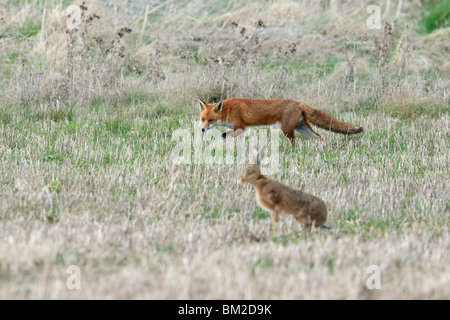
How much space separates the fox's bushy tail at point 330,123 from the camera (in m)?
7.25

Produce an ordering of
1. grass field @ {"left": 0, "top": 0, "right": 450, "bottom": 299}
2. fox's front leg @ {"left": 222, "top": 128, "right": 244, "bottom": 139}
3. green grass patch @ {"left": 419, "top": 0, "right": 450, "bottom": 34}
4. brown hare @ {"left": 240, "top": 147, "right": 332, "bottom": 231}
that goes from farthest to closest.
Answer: green grass patch @ {"left": 419, "top": 0, "right": 450, "bottom": 34}, fox's front leg @ {"left": 222, "top": 128, "right": 244, "bottom": 139}, brown hare @ {"left": 240, "top": 147, "right": 332, "bottom": 231}, grass field @ {"left": 0, "top": 0, "right": 450, "bottom": 299}

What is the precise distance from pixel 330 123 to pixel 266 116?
811mm

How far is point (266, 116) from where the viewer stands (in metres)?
7.32

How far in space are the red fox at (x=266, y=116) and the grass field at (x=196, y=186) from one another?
0.30m

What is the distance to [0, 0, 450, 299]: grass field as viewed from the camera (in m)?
3.35

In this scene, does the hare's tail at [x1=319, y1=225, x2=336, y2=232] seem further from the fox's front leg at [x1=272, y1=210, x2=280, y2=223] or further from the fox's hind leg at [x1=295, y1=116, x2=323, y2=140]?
the fox's hind leg at [x1=295, y1=116, x2=323, y2=140]

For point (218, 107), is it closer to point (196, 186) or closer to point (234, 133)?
point (234, 133)

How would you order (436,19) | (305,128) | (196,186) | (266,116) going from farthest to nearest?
(436,19), (305,128), (266,116), (196,186)

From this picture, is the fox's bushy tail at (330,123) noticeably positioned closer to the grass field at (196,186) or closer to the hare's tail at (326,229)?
the grass field at (196,186)

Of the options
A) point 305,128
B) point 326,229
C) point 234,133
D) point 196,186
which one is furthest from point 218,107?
point 326,229

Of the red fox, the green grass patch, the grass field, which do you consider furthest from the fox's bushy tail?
the green grass patch

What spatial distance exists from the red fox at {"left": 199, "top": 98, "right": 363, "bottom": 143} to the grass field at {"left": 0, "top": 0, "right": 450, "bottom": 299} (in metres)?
0.30

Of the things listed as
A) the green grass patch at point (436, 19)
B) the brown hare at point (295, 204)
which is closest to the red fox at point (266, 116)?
the brown hare at point (295, 204)

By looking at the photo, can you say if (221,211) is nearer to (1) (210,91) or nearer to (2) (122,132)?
(2) (122,132)
